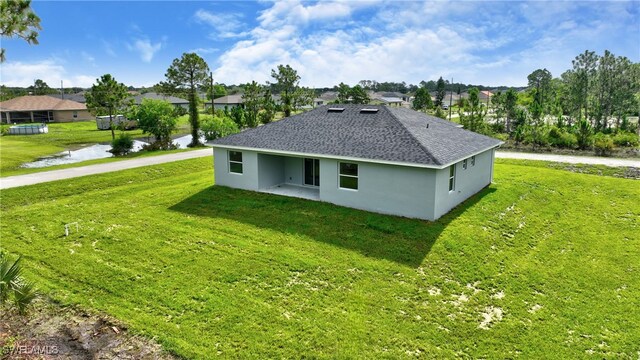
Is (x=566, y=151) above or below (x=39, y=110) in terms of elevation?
below

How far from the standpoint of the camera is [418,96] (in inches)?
2832

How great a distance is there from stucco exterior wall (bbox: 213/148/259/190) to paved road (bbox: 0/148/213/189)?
26.8ft

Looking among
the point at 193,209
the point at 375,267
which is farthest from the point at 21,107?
the point at 375,267

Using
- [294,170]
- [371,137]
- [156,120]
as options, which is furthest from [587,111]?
[156,120]

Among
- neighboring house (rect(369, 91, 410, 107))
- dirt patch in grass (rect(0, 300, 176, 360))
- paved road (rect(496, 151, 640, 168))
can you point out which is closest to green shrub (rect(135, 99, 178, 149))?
dirt patch in grass (rect(0, 300, 176, 360))

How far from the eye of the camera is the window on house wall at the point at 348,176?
16078 mm

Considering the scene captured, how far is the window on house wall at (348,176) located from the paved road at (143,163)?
14919 mm

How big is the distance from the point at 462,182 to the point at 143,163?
65.7ft

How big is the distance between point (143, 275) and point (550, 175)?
22.0 meters

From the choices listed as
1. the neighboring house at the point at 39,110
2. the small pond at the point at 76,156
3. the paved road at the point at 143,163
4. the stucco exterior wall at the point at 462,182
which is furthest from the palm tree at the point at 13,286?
the neighboring house at the point at 39,110

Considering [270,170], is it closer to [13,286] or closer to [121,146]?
[13,286]

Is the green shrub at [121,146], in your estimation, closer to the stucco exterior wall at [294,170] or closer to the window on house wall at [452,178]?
the stucco exterior wall at [294,170]

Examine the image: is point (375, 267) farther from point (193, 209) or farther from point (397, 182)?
point (193, 209)

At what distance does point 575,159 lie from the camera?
30000 millimetres
